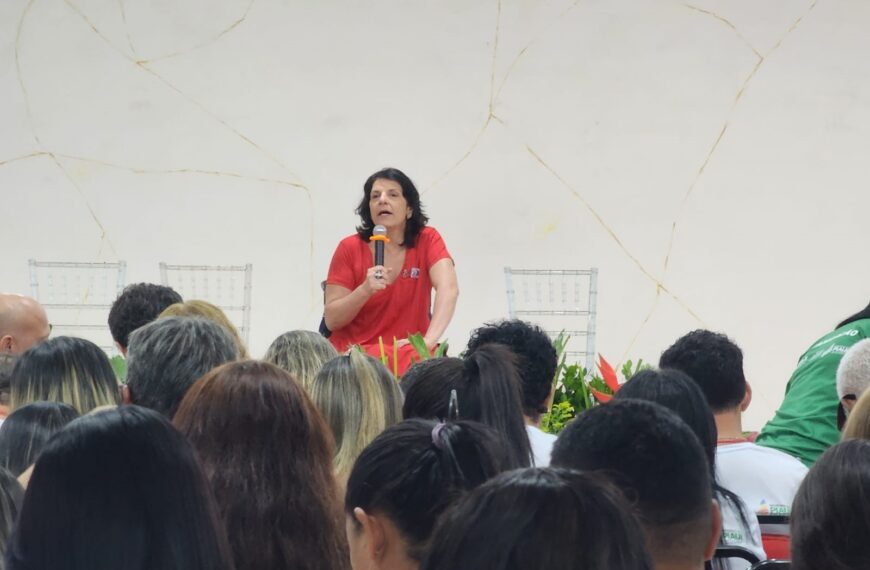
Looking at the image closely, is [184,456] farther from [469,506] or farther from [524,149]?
[524,149]

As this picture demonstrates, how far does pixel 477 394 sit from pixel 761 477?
528 mm

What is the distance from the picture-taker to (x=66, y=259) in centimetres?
643

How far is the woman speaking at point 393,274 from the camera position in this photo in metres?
4.86

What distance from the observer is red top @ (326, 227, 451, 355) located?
489cm

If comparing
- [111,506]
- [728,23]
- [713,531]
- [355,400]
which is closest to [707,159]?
[728,23]

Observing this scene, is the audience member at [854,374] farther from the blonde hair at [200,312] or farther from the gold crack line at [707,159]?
the gold crack line at [707,159]

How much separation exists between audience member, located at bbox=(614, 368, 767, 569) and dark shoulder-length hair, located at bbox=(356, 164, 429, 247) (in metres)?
2.77

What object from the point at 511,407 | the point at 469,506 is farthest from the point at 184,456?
the point at 511,407

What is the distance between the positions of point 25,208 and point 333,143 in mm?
1524

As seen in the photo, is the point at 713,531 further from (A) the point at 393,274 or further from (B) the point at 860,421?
(A) the point at 393,274

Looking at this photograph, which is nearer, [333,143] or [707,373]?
[707,373]

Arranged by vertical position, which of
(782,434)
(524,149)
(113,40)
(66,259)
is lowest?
(782,434)

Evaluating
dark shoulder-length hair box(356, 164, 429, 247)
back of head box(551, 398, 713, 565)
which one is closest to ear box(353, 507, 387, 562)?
back of head box(551, 398, 713, 565)

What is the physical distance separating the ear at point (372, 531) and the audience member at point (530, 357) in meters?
1.21
